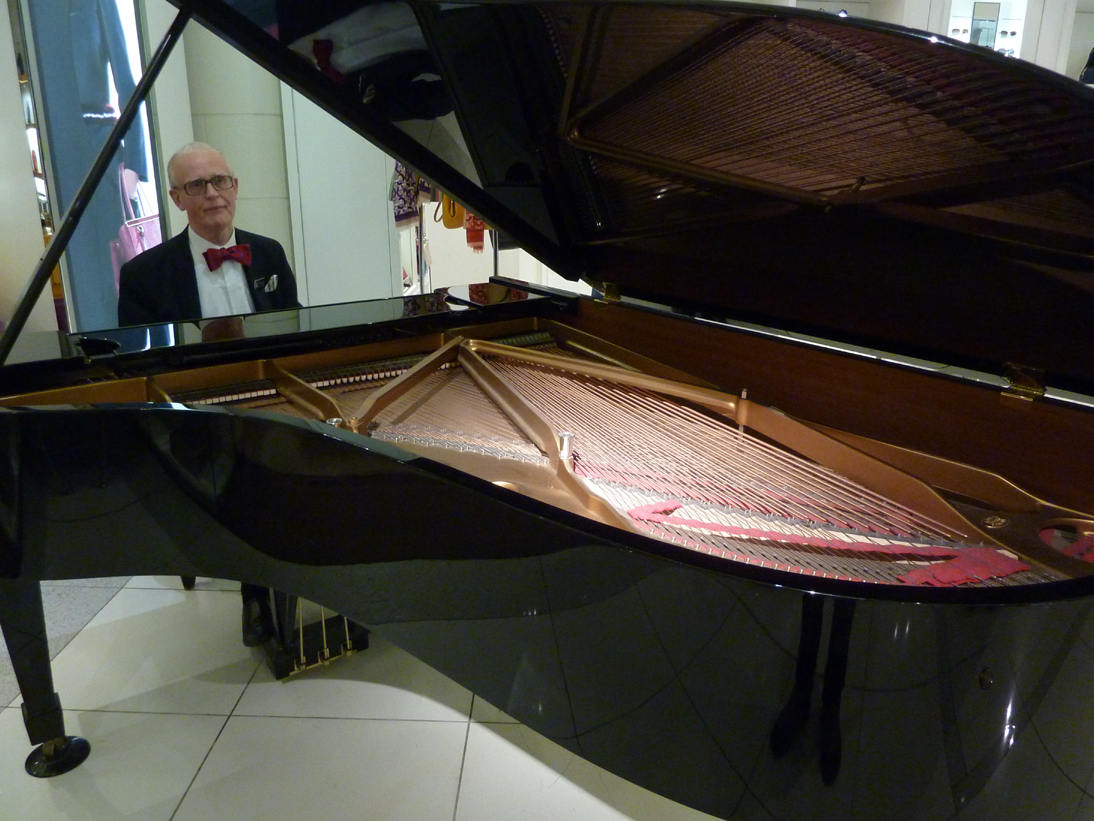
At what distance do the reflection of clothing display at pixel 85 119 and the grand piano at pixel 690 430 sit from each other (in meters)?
1.65

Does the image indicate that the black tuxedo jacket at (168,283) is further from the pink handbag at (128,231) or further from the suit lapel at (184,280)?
the pink handbag at (128,231)

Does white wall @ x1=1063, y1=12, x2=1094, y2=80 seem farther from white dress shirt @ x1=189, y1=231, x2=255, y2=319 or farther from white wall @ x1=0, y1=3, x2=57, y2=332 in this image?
white wall @ x1=0, y1=3, x2=57, y2=332

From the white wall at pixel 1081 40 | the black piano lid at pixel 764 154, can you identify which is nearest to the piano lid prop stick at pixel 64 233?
the black piano lid at pixel 764 154

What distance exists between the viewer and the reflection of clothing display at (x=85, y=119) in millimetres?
2932

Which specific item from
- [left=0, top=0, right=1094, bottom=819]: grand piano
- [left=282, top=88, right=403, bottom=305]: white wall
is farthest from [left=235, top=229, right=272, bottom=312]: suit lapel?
[left=282, top=88, right=403, bottom=305]: white wall

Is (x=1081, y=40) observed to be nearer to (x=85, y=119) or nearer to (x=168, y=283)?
(x=168, y=283)

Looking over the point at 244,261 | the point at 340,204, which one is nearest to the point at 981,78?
the point at 244,261

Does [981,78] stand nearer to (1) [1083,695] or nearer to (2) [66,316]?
(1) [1083,695]

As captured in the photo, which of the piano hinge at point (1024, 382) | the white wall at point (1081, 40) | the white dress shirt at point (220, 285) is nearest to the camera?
the piano hinge at point (1024, 382)

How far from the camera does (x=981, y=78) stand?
913mm

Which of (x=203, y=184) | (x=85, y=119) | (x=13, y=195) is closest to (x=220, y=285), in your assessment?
(x=203, y=184)

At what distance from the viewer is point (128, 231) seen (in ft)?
11.8

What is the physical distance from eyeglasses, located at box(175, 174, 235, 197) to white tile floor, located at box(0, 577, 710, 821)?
56.3 inches

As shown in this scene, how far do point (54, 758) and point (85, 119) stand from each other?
2523mm
